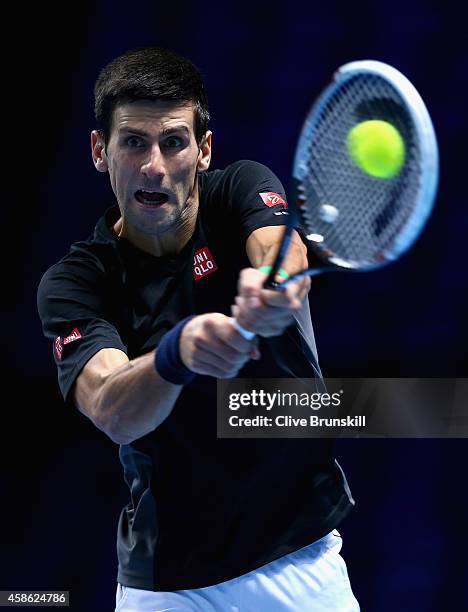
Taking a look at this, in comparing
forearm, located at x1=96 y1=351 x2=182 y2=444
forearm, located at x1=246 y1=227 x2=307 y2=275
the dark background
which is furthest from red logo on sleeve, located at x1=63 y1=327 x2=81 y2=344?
the dark background

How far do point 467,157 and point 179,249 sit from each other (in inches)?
69.1

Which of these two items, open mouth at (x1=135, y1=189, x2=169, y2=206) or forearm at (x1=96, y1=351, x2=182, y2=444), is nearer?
forearm at (x1=96, y1=351, x2=182, y2=444)

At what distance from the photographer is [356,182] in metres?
2.04

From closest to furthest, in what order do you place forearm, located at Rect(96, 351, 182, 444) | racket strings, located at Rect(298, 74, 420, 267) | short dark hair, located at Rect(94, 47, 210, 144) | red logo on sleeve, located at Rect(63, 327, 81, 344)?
1. racket strings, located at Rect(298, 74, 420, 267)
2. forearm, located at Rect(96, 351, 182, 444)
3. red logo on sleeve, located at Rect(63, 327, 81, 344)
4. short dark hair, located at Rect(94, 47, 210, 144)

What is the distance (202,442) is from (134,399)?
1.19 ft

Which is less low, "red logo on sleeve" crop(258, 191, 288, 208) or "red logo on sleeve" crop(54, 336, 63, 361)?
"red logo on sleeve" crop(258, 191, 288, 208)

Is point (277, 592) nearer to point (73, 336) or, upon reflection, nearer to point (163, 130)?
point (73, 336)

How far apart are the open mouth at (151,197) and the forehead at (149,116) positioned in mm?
139

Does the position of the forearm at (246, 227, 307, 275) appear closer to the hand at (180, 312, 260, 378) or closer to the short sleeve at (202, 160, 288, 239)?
the short sleeve at (202, 160, 288, 239)

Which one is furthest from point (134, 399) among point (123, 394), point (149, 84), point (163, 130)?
point (149, 84)

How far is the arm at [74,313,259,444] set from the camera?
187 cm

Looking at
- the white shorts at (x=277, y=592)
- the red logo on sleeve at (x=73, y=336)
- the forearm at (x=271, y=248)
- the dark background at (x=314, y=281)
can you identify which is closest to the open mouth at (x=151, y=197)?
the forearm at (x=271, y=248)

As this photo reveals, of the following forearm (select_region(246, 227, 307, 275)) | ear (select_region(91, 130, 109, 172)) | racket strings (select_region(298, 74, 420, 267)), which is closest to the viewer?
racket strings (select_region(298, 74, 420, 267))

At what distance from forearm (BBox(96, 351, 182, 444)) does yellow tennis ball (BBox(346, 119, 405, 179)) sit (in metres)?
0.54
